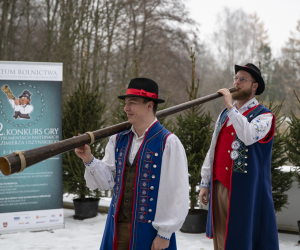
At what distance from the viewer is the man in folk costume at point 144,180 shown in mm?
2053

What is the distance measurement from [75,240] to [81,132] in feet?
6.30

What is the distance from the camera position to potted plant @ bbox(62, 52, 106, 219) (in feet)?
18.7

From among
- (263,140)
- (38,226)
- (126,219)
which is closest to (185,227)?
(38,226)

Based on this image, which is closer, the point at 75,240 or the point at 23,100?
the point at 75,240

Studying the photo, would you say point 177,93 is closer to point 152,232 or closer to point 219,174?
point 219,174

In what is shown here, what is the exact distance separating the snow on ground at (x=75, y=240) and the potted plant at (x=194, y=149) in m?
0.19

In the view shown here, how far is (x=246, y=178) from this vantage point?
108 inches

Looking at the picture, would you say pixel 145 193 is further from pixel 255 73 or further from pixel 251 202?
pixel 255 73

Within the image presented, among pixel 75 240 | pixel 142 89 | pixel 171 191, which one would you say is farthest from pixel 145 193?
pixel 75 240

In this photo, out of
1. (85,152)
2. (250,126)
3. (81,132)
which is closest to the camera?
(85,152)

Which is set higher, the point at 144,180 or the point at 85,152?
the point at 85,152

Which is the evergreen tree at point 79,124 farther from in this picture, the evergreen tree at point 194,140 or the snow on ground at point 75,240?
the evergreen tree at point 194,140

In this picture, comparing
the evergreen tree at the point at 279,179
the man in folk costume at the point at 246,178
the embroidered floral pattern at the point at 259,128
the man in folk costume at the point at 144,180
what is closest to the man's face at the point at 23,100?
the man in folk costume at the point at 144,180

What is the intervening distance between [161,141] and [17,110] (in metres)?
3.49
